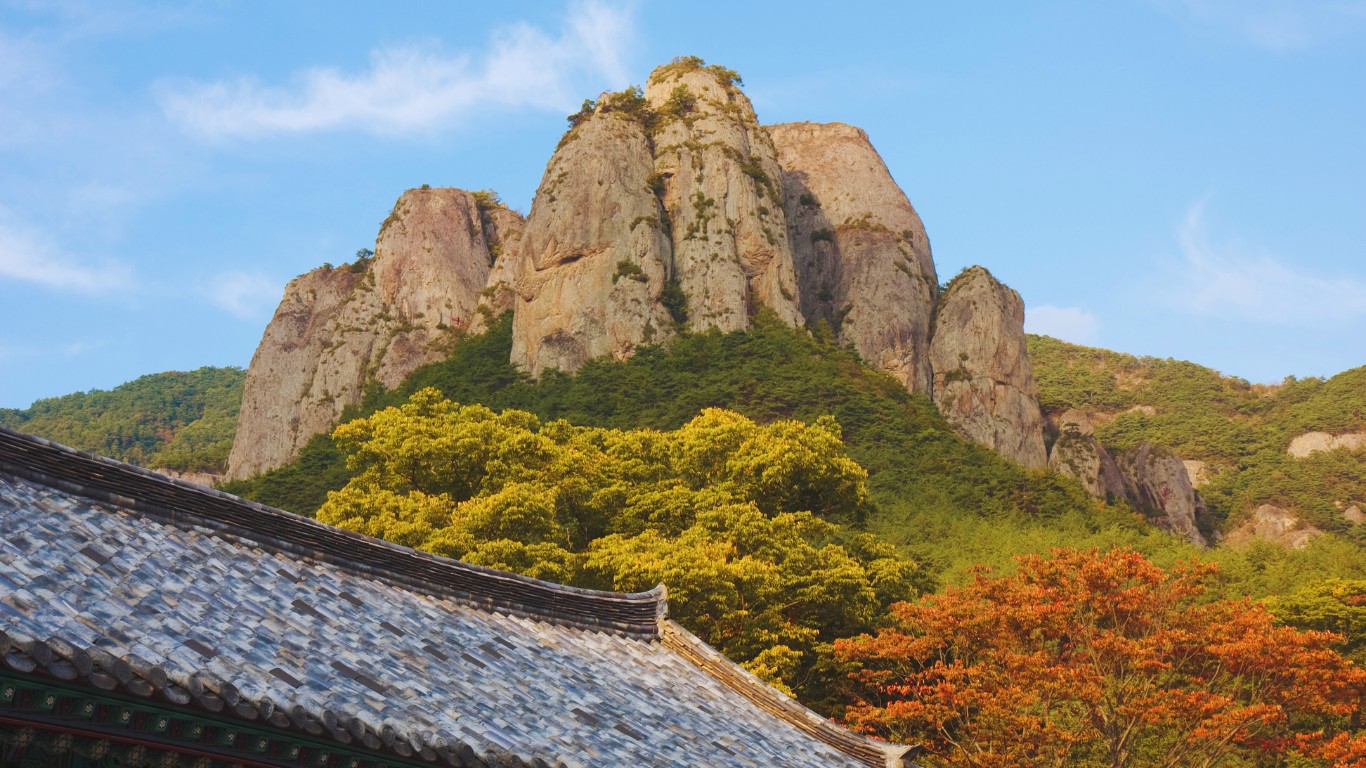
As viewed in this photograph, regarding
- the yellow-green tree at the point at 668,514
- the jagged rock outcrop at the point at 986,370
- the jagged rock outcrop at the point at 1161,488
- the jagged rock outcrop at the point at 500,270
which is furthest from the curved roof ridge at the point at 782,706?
the jagged rock outcrop at the point at 1161,488

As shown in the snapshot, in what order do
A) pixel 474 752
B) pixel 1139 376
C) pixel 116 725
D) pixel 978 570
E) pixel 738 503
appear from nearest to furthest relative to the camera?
pixel 116 725, pixel 474 752, pixel 978 570, pixel 738 503, pixel 1139 376

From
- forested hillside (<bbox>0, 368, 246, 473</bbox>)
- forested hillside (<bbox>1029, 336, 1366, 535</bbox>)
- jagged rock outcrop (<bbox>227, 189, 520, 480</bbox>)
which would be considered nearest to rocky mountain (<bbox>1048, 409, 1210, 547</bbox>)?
forested hillside (<bbox>1029, 336, 1366, 535</bbox>)

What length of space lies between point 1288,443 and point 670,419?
49303 mm

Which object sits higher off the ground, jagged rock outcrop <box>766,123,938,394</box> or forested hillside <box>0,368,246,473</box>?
jagged rock outcrop <box>766,123,938,394</box>

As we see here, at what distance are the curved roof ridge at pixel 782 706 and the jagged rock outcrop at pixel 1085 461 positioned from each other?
193 ft

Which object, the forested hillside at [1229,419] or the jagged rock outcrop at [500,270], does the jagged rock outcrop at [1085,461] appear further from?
the jagged rock outcrop at [500,270]

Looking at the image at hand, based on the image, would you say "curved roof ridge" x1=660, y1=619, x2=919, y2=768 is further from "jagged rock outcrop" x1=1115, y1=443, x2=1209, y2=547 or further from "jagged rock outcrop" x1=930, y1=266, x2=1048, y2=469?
"jagged rock outcrop" x1=1115, y1=443, x2=1209, y2=547

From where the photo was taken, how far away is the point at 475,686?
32.6 ft

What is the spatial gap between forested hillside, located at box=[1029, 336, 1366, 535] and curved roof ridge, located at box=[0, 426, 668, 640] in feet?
203

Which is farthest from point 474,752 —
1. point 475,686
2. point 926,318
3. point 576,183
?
point 926,318

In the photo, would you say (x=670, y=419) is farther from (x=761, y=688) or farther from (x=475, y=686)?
(x=475, y=686)

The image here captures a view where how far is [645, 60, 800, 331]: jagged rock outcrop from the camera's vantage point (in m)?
69.4

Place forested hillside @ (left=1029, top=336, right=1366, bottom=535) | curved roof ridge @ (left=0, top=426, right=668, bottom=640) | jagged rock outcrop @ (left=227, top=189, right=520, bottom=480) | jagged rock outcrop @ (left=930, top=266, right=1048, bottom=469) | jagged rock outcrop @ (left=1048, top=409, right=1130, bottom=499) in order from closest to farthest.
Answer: curved roof ridge @ (left=0, top=426, right=668, bottom=640) → jagged rock outcrop @ (left=1048, top=409, right=1130, bottom=499) → jagged rock outcrop @ (left=930, top=266, right=1048, bottom=469) → jagged rock outcrop @ (left=227, top=189, right=520, bottom=480) → forested hillside @ (left=1029, top=336, right=1366, bottom=535)

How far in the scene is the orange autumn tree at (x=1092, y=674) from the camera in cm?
2569
